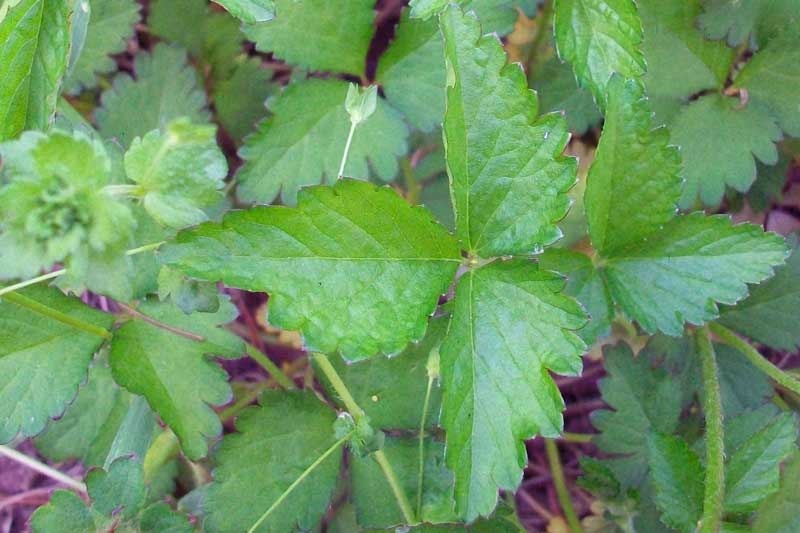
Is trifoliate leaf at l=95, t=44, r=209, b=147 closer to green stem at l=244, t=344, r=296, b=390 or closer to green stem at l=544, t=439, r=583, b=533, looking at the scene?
green stem at l=244, t=344, r=296, b=390

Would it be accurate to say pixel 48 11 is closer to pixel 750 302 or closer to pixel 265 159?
pixel 265 159

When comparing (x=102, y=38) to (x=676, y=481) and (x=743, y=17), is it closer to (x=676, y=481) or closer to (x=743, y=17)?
(x=743, y=17)

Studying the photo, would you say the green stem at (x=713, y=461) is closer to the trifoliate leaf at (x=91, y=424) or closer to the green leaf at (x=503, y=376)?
the green leaf at (x=503, y=376)

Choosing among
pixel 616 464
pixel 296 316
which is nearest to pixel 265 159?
pixel 296 316

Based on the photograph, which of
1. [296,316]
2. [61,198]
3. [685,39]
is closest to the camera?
[61,198]


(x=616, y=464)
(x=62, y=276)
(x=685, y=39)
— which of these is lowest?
(x=616, y=464)

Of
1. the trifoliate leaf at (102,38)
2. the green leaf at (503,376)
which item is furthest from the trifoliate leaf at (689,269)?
the trifoliate leaf at (102,38)
